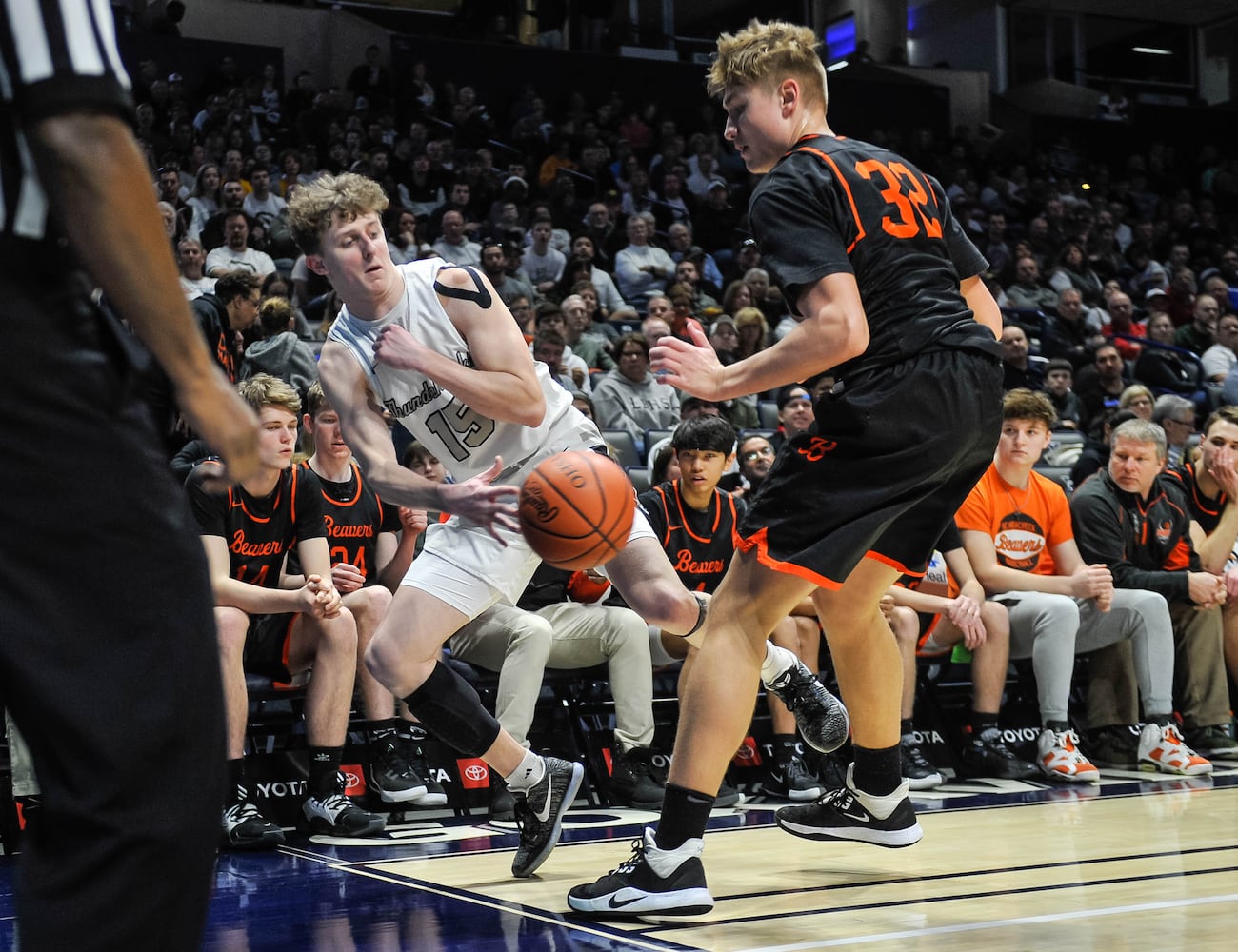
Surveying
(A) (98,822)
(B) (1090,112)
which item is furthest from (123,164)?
(B) (1090,112)

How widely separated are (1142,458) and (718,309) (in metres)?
5.28

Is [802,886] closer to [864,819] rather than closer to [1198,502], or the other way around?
[864,819]

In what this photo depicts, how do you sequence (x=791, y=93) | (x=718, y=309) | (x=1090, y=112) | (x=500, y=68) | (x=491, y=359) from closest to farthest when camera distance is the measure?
(x=791, y=93), (x=491, y=359), (x=718, y=309), (x=500, y=68), (x=1090, y=112)

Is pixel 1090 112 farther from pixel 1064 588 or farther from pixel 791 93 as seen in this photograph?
pixel 791 93

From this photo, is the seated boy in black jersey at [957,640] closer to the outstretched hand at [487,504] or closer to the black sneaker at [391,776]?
the black sneaker at [391,776]

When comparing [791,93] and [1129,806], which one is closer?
[791,93]

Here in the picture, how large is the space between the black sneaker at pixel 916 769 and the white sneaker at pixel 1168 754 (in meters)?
1.08

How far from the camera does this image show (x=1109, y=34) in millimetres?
23828

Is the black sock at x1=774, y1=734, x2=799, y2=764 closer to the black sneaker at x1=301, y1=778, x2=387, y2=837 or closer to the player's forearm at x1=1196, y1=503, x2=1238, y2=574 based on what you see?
the black sneaker at x1=301, y1=778, x2=387, y2=837

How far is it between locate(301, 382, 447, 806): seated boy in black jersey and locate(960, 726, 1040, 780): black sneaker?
2383mm

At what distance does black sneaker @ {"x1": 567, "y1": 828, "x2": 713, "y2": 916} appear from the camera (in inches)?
128

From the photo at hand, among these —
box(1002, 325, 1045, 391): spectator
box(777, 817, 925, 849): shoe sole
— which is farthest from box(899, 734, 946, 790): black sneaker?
box(1002, 325, 1045, 391): spectator

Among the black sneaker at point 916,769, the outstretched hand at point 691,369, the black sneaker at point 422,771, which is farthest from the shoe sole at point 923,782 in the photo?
the outstretched hand at point 691,369

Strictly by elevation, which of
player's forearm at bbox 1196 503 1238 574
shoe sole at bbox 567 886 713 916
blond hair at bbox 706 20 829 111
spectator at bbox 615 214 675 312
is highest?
spectator at bbox 615 214 675 312
